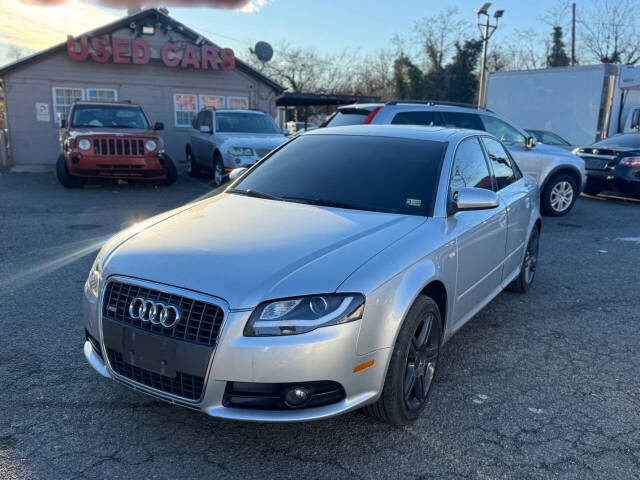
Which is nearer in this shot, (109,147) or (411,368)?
(411,368)

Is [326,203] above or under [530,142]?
under

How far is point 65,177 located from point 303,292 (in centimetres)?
1119

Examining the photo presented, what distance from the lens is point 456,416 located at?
319 cm

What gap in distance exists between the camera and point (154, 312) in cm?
262

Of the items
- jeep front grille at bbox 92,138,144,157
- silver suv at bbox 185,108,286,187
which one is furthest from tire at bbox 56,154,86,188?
silver suv at bbox 185,108,286,187

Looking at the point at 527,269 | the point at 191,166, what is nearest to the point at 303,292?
the point at 527,269

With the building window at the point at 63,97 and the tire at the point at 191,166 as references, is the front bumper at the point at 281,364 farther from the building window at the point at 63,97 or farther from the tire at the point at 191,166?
the building window at the point at 63,97

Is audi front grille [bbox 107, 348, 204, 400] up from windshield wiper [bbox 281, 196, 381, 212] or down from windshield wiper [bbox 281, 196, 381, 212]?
down

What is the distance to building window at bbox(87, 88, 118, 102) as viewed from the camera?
17.7 metres

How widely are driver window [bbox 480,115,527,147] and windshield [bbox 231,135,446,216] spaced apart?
→ 5.67m

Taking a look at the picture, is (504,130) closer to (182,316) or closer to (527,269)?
(527,269)

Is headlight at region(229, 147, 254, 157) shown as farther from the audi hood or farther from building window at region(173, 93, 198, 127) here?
the audi hood

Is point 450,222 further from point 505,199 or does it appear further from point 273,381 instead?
point 273,381

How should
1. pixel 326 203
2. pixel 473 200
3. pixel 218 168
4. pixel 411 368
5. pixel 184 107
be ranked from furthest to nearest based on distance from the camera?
pixel 184 107 < pixel 218 168 < pixel 326 203 < pixel 473 200 < pixel 411 368
